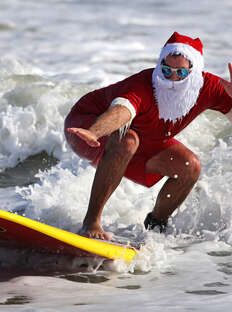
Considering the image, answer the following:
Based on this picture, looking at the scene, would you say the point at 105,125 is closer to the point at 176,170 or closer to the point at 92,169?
the point at 176,170

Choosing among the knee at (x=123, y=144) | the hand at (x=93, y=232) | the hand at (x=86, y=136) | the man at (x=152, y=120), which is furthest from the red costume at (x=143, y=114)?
the hand at (x=86, y=136)

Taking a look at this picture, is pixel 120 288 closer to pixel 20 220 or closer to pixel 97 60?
pixel 20 220

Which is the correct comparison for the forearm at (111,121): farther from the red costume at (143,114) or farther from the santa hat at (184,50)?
the santa hat at (184,50)

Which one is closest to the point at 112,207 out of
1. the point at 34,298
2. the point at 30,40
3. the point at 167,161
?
the point at 167,161

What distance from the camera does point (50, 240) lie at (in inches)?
206

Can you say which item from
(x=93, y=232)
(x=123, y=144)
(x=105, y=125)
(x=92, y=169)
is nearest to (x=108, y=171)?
(x=123, y=144)

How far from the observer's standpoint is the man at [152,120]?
17.7ft

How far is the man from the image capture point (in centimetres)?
540

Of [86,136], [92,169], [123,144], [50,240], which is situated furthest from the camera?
[92,169]

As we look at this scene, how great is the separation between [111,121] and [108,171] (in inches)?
16.4

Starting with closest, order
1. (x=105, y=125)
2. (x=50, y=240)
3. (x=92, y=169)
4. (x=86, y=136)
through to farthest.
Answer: (x=86, y=136) → (x=105, y=125) → (x=50, y=240) → (x=92, y=169)

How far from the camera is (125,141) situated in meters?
5.40

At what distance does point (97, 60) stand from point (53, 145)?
299 cm

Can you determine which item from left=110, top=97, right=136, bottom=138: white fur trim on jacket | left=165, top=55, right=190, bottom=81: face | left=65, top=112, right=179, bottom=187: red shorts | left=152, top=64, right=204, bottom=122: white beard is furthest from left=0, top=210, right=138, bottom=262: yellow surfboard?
left=165, top=55, right=190, bottom=81: face
